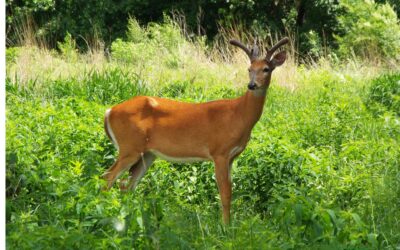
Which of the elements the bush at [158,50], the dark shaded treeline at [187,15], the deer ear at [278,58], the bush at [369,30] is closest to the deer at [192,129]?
the deer ear at [278,58]

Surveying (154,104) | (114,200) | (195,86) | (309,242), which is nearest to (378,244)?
(309,242)

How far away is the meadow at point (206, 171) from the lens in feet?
16.3

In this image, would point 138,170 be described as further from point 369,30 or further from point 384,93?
point 369,30

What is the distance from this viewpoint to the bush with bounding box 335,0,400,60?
19844 millimetres

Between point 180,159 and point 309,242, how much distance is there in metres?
2.12

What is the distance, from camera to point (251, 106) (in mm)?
6941

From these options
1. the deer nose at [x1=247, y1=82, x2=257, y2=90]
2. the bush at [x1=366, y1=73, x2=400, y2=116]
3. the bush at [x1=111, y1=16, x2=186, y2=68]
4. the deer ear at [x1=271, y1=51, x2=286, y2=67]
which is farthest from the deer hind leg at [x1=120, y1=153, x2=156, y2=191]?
the bush at [x1=111, y1=16, x2=186, y2=68]

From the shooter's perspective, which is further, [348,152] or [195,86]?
[195,86]

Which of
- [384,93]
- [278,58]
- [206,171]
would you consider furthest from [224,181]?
[384,93]

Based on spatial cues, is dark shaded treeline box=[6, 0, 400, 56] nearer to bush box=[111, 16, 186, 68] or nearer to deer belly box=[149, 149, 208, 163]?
bush box=[111, 16, 186, 68]

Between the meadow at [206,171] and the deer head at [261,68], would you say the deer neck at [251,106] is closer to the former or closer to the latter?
the deer head at [261,68]

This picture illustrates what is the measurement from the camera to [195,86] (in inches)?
463

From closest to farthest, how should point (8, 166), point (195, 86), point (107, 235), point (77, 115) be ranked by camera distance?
point (107, 235), point (8, 166), point (77, 115), point (195, 86)

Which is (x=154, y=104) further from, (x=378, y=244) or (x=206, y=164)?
(x=378, y=244)
